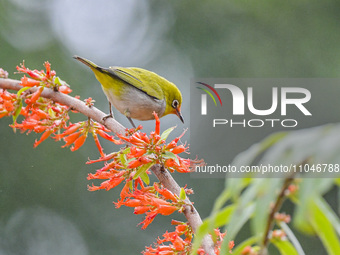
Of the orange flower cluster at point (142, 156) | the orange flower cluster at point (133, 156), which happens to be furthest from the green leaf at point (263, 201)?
the orange flower cluster at point (142, 156)

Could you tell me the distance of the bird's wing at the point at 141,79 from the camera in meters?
2.42

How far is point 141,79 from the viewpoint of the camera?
2.52 meters

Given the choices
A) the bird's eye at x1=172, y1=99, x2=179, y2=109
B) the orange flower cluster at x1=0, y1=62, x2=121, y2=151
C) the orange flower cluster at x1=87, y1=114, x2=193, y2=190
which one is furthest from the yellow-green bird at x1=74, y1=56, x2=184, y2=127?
the orange flower cluster at x1=87, y1=114, x2=193, y2=190

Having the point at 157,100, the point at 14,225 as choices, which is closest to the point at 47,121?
the point at 157,100

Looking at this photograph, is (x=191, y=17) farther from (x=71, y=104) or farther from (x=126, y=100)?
(x=71, y=104)

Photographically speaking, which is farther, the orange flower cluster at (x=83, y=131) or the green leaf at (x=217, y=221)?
the orange flower cluster at (x=83, y=131)

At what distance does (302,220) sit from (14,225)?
521 centimetres

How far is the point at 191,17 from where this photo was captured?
20.8ft

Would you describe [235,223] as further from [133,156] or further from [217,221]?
[133,156]

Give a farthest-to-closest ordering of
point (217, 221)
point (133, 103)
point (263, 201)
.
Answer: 1. point (133, 103)
2. point (217, 221)
3. point (263, 201)

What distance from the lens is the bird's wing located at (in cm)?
242

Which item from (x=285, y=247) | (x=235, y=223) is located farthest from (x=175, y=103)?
(x=235, y=223)

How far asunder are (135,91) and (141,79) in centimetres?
11

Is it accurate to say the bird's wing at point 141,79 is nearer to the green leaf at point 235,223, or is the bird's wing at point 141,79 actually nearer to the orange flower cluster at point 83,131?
the orange flower cluster at point 83,131
